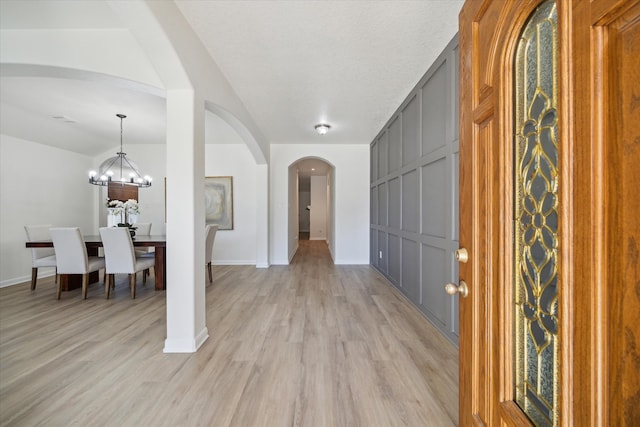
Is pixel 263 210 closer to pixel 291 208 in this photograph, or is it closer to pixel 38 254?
pixel 291 208

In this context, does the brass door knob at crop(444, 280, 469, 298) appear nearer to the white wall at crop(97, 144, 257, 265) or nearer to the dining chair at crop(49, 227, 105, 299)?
the dining chair at crop(49, 227, 105, 299)

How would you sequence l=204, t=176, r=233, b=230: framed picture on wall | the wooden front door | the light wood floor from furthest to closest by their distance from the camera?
1. l=204, t=176, r=233, b=230: framed picture on wall
2. the light wood floor
3. the wooden front door

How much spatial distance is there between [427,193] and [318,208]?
7785 mm

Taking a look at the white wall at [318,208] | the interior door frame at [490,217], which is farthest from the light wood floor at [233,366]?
the white wall at [318,208]

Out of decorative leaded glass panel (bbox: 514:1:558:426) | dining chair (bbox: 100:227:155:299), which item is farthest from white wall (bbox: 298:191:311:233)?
decorative leaded glass panel (bbox: 514:1:558:426)

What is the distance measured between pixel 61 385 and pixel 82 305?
1.88 meters

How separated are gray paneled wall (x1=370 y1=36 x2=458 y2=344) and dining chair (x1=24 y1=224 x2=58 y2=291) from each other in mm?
4741

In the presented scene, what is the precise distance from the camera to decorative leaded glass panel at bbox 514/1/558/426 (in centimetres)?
68

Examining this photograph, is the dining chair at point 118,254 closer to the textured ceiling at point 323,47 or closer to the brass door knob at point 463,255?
the textured ceiling at point 323,47

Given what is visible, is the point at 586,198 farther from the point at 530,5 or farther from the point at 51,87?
the point at 51,87

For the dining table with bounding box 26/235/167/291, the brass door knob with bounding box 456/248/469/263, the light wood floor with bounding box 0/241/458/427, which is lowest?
the light wood floor with bounding box 0/241/458/427

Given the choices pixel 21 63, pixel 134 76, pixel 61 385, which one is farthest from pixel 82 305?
pixel 134 76

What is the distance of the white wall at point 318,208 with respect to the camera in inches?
407

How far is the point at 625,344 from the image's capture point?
1.63 ft
